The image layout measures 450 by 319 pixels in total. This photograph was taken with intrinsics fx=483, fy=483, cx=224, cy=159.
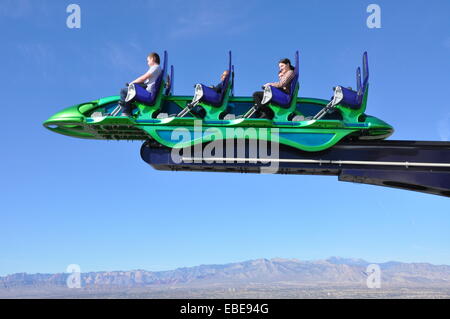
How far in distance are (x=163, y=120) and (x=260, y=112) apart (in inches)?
66.5

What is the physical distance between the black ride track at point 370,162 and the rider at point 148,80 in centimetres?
73

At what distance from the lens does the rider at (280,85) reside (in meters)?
8.35

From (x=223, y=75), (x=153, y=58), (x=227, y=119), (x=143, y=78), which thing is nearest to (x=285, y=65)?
(x=223, y=75)

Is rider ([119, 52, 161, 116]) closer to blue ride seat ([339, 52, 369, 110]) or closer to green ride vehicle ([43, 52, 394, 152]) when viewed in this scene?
green ride vehicle ([43, 52, 394, 152])

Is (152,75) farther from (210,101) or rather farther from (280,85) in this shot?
(280,85)

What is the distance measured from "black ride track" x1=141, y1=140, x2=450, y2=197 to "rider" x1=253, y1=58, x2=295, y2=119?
680 mm

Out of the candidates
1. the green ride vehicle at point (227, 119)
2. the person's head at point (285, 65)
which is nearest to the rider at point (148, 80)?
the green ride vehicle at point (227, 119)

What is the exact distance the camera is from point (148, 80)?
8.55 m

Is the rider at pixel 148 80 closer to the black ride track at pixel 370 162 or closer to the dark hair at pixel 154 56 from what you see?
the dark hair at pixel 154 56

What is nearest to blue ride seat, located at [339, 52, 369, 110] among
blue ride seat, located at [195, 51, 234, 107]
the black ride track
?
the black ride track

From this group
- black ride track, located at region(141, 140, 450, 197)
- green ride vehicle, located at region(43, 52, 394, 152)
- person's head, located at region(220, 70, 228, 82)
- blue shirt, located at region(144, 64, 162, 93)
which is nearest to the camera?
green ride vehicle, located at region(43, 52, 394, 152)

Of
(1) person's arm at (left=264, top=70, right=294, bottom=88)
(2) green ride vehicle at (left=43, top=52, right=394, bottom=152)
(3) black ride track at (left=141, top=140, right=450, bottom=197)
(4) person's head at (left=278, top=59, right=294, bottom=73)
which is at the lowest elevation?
(3) black ride track at (left=141, top=140, right=450, bottom=197)

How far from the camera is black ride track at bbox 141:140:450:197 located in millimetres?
8266
